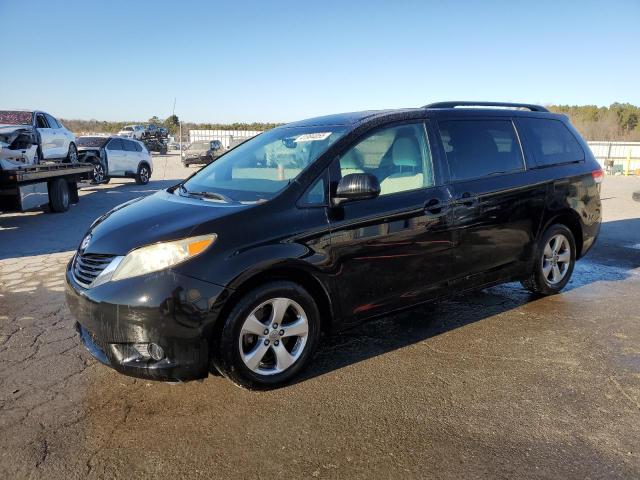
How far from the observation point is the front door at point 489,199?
4.14 m

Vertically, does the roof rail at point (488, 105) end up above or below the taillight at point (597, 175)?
above

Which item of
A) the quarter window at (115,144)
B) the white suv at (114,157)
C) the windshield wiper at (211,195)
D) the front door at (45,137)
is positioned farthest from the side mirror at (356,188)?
the quarter window at (115,144)

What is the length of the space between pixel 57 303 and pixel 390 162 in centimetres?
352

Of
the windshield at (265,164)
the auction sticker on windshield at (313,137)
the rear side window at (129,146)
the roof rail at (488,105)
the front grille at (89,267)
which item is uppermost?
the rear side window at (129,146)

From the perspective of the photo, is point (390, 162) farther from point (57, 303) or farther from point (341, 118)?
point (57, 303)

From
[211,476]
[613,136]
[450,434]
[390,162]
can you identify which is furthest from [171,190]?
[613,136]

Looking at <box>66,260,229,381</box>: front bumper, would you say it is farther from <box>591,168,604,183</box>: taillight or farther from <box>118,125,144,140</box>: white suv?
<box>118,125,144,140</box>: white suv

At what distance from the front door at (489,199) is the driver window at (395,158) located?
23cm

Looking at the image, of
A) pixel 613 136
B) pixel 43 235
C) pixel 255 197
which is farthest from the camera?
pixel 613 136

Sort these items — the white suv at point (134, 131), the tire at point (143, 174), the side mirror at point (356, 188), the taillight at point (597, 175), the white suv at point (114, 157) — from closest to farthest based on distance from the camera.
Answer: the side mirror at point (356, 188), the taillight at point (597, 175), the white suv at point (114, 157), the tire at point (143, 174), the white suv at point (134, 131)

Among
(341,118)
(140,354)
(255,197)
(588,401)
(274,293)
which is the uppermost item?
(341,118)

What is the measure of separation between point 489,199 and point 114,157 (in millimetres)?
16027

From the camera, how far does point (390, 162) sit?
Result: 3.89 meters

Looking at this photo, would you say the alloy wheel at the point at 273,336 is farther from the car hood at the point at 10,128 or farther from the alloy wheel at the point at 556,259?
the car hood at the point at 10,128
